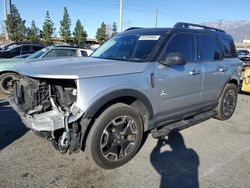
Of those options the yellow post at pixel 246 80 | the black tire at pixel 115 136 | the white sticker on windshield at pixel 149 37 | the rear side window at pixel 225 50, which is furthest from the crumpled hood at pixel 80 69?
the yellow post at pixel 246 80

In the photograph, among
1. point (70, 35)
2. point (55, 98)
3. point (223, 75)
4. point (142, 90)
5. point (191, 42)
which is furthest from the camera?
point (70, 35)

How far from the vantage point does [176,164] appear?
385 cm

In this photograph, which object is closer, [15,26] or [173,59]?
[173,59]

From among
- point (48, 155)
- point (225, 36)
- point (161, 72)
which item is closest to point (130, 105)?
point (161, 72)

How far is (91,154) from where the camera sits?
3.48 metres

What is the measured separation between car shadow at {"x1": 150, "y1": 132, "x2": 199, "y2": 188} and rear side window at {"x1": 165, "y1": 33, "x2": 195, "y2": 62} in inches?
59.8

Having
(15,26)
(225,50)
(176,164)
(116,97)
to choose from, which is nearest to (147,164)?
(176,164)

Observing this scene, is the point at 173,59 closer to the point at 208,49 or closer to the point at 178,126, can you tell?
the point at 178,126

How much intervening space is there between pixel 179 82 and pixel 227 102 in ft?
7.45

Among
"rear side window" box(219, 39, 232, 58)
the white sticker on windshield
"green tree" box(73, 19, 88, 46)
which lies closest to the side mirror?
the white sticker on windshield

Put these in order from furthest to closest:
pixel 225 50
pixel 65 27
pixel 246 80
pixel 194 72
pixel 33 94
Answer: pixel 65 27 < pixel 246 80 < pixel 225 50 < pixel 194 72 < pixel 33 94

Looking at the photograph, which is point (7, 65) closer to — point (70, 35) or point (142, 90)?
point (142, 90)

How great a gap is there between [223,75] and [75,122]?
11.5 ft

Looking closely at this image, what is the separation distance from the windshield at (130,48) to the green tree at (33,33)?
3992cm
